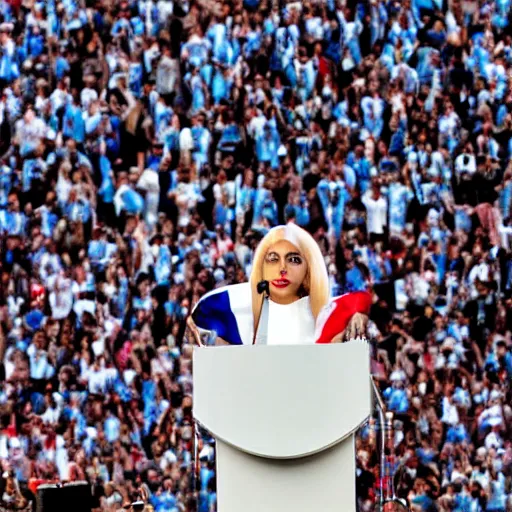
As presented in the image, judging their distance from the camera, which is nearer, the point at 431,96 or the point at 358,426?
the point at 358,426

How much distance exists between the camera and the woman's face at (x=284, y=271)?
3645 millimetres

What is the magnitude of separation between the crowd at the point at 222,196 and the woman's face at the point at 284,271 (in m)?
5.94

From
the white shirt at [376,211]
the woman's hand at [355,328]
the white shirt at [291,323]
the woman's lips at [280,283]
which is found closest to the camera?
the woman's hand at [355,328]

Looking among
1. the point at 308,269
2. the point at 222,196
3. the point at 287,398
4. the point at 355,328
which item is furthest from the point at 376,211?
the point at 287,398

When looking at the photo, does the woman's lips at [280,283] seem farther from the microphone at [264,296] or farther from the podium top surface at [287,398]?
the podium top surface at [287,398]

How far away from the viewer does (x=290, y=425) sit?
2.95 m

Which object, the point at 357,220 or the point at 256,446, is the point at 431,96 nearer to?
the point at 357,220

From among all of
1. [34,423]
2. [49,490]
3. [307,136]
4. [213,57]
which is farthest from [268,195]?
[49,490]

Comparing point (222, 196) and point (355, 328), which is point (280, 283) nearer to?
point (355, 328)

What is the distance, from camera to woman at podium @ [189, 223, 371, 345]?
11.4ft

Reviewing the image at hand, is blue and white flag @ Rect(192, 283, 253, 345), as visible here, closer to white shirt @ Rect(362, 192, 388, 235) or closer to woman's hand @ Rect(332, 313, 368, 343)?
woman's hand @ Rect(332, 313, 368, 343)

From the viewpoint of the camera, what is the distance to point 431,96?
1028cm

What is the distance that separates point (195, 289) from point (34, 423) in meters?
1.63

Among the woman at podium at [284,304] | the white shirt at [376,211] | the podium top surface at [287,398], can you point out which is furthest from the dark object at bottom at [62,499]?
the white shirt at [376,211]
